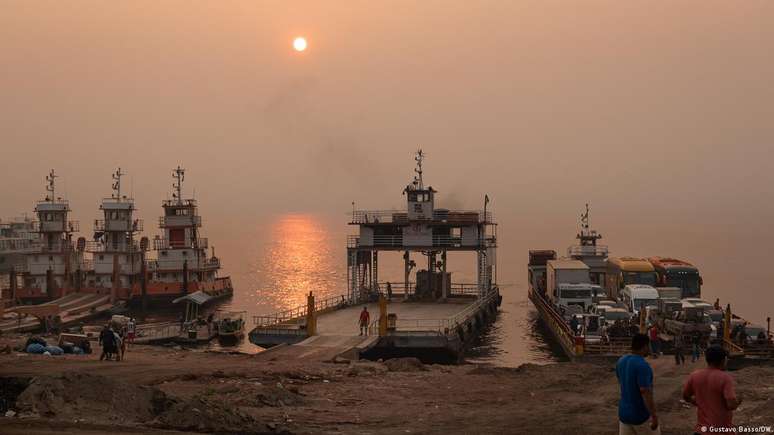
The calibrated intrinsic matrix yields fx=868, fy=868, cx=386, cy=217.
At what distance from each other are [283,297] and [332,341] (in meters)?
64.8

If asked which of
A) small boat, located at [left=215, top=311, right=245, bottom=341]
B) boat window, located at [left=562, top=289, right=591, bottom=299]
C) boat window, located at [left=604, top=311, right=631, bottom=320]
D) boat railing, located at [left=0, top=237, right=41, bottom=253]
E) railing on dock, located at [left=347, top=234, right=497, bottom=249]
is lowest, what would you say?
small boat, located at [left=215, top=311, right=245, bottom=341]

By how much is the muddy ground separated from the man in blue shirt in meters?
7.14

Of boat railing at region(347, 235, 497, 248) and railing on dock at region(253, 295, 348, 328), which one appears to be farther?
boat railing at region(347, 235, 497, 248)

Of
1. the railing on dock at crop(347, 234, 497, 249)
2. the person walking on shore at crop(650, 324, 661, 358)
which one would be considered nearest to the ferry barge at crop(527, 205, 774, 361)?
the person walking on shore at crop(650, 324, 661, 358)

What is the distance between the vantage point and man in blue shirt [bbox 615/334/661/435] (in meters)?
10.7

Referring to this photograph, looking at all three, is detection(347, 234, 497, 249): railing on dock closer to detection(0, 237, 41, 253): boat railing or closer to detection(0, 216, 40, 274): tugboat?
detection(0, 216, 40, 274): tugboat

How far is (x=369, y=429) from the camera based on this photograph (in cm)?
1797

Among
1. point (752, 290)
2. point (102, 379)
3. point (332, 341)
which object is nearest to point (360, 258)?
point (332, 341)

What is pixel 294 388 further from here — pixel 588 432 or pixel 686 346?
pixel 686 346

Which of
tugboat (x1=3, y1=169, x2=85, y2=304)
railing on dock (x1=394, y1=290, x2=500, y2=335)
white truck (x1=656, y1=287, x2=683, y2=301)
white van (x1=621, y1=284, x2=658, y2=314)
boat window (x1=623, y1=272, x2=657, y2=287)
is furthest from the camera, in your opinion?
tugboat (x1=3, y1=169, x2=85, y2=304)

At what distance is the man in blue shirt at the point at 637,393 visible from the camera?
423 inches

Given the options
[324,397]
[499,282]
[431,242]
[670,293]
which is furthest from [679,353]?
[499,282]

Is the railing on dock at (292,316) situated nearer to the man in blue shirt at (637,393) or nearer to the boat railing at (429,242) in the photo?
the boat railing at (429,242)

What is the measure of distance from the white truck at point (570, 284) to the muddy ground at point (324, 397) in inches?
840
